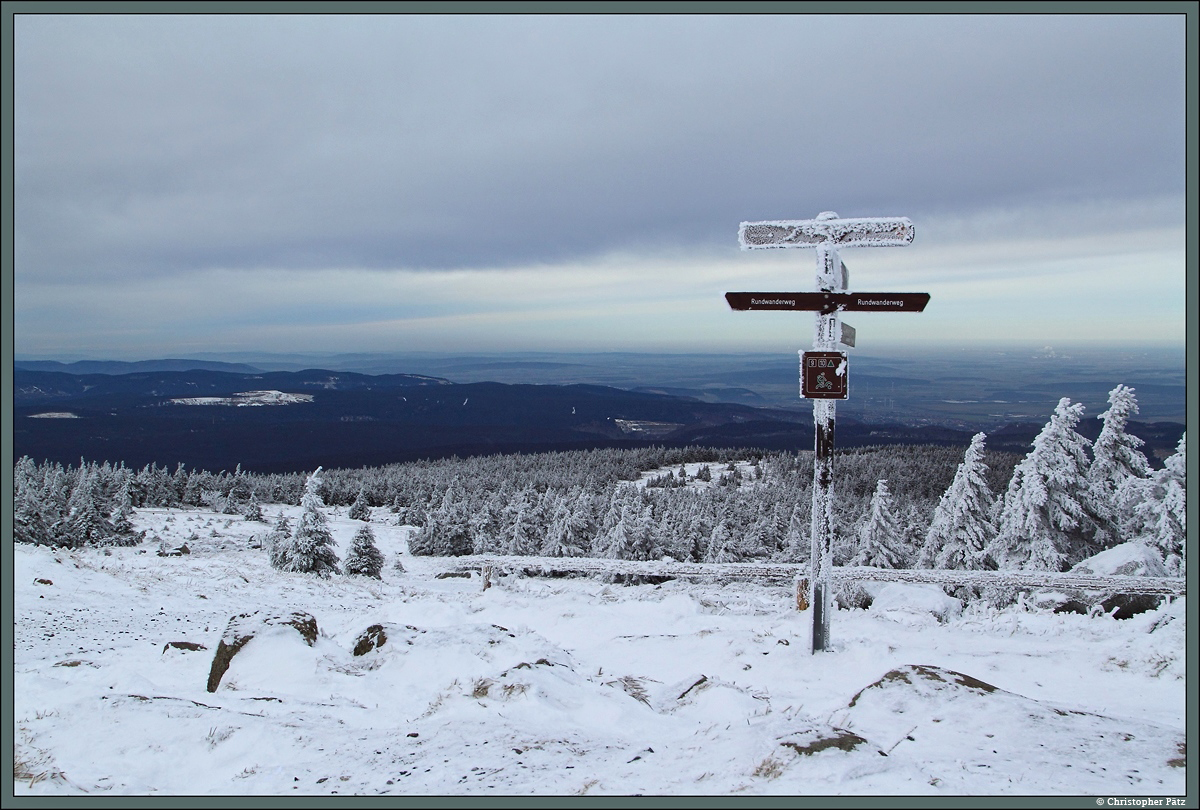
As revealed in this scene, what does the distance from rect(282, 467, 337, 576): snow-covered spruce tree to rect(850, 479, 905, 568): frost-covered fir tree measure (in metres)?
26.2

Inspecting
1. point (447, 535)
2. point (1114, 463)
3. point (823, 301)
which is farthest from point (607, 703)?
point (447, 535)

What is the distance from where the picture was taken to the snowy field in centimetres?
487

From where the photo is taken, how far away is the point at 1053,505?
2205 centimetres

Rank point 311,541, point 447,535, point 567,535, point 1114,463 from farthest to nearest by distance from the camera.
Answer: point 447,535, point 567,535, point 311,541, point 1114,463

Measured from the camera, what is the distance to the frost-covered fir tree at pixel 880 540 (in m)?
31.2

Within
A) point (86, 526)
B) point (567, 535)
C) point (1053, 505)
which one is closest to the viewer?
point (1053, 505)

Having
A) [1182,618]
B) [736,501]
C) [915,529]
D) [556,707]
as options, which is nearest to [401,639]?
[556,707]

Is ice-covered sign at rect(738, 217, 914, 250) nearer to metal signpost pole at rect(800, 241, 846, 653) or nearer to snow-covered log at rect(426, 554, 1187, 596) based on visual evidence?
metal signpost pole at rect(800, 241, 846, 653)

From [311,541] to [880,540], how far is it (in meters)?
28.0

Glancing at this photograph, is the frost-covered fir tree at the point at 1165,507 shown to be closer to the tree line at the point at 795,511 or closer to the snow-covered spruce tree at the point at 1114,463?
the tree line at the point at 795,511

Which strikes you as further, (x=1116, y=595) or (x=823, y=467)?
(x=1116, y=595)

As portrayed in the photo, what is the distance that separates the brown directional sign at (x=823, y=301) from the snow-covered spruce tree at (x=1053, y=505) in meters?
17.5

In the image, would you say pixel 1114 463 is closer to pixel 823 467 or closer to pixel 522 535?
pixel 823 467

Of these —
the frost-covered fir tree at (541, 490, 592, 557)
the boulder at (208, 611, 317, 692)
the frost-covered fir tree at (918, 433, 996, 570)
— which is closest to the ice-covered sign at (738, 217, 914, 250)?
the boulder at (208, 611, 317, 692)
